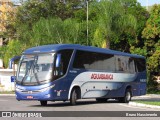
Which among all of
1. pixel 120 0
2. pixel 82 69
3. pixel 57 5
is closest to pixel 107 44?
pixel 120 0

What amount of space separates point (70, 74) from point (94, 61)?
280 cm

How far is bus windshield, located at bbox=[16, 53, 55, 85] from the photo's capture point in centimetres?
2244

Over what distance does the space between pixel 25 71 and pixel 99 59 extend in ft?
16.9

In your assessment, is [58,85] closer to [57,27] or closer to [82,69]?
[82,69]

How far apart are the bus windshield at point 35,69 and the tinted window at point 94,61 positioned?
188 centimetres

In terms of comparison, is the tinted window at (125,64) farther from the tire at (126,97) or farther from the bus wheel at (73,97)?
the bus wheel at (73,97)

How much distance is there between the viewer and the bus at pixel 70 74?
22500 mm

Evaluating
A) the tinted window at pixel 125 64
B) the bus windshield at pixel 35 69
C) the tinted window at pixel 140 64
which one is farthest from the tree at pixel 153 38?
the bus windshield at pixel 35 69

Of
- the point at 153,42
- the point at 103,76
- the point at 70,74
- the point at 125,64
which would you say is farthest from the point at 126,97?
the point at 153,42

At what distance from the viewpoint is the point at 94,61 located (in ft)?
85.1

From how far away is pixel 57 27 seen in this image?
166 feet

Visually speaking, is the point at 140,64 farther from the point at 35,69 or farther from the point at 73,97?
the point at 35,69

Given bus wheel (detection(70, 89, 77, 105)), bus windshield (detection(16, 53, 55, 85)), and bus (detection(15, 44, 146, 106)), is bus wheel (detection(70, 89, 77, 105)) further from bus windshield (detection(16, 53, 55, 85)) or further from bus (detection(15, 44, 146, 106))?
bus windshield (detection(16, 53, 55, 85))

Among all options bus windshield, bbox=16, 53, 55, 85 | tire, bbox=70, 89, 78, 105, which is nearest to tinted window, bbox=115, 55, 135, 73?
tire, bbox=70, 89, 78, 105
